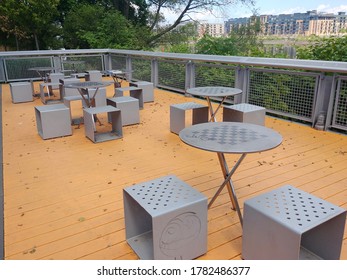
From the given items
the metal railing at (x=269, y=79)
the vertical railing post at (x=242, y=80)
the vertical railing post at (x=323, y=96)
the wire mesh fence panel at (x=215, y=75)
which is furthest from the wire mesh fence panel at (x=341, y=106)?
the wire mesh fence panel at (x=215, y=75)

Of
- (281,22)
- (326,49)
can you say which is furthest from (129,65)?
(281,22)

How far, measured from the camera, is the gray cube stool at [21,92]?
25.6 feet

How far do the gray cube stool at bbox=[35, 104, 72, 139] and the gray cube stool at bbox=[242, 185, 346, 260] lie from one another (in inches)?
148

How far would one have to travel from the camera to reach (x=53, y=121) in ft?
16.3

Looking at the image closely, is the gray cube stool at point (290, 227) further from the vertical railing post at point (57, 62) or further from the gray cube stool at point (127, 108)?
the vertical railing post at point (57, 62)

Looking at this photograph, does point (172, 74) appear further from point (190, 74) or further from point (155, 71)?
point (190, 74)

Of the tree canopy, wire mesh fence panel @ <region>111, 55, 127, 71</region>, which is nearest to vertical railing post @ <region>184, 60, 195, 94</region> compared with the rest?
wire mesh fence panel @ <region>111, 55, 127, 71</region>

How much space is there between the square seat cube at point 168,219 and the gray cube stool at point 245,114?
106 inches

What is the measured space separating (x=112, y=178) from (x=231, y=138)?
65.3 inches

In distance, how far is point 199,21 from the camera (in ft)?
67.8

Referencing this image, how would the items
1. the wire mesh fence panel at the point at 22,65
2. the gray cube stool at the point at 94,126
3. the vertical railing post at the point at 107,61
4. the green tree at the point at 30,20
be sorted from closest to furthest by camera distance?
1. the gray cube stool at the point at 94,126
2. the wire mesh fence panel at the point at 22,65
3. the vertical railing post at the point at 107,61
4. the green tree at the point at 30,20

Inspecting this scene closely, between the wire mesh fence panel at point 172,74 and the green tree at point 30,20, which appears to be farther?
the green tree at point 30,20

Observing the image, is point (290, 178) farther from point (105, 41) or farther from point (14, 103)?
point (105, 41)

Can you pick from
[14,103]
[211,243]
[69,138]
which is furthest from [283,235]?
[14,103]
